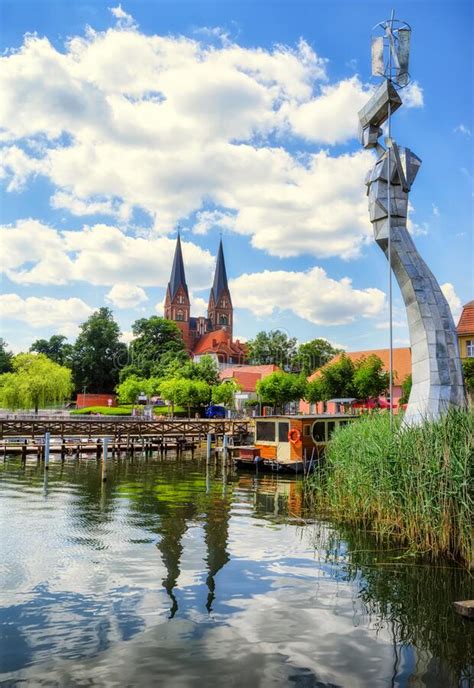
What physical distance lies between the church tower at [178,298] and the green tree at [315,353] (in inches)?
1910

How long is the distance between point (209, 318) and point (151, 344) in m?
49.3

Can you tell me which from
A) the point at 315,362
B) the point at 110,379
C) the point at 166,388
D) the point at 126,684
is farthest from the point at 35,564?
the point at 110,379

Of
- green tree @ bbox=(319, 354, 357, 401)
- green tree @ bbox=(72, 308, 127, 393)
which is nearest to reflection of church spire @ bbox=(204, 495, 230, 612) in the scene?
green tree @ bbox=(319, 354, 357, 401)

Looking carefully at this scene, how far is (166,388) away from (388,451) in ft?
154

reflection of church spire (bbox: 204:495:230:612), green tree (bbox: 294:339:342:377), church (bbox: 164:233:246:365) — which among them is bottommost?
reflection of church spire (bbox: 204:495:230:612)

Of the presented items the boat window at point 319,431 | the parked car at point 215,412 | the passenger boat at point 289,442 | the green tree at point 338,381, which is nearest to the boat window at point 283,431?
the passenger boat at point 289,442

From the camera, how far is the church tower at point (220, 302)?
136m

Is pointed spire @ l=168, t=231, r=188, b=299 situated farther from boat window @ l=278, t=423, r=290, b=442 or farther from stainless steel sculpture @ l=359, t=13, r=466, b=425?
stainless steel sculpture @ l=359, t=13, r=466, b=425

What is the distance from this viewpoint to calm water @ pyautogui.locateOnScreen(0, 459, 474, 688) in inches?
259

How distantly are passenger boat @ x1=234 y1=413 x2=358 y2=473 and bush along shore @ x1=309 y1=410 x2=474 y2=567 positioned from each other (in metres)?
13.2

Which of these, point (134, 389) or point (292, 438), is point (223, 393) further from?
point (292, 438)

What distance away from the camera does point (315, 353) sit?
83500 mm

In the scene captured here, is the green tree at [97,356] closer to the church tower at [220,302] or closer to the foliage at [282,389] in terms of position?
the foliage at [282,389]

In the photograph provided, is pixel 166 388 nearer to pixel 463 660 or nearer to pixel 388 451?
pixel 388 451
